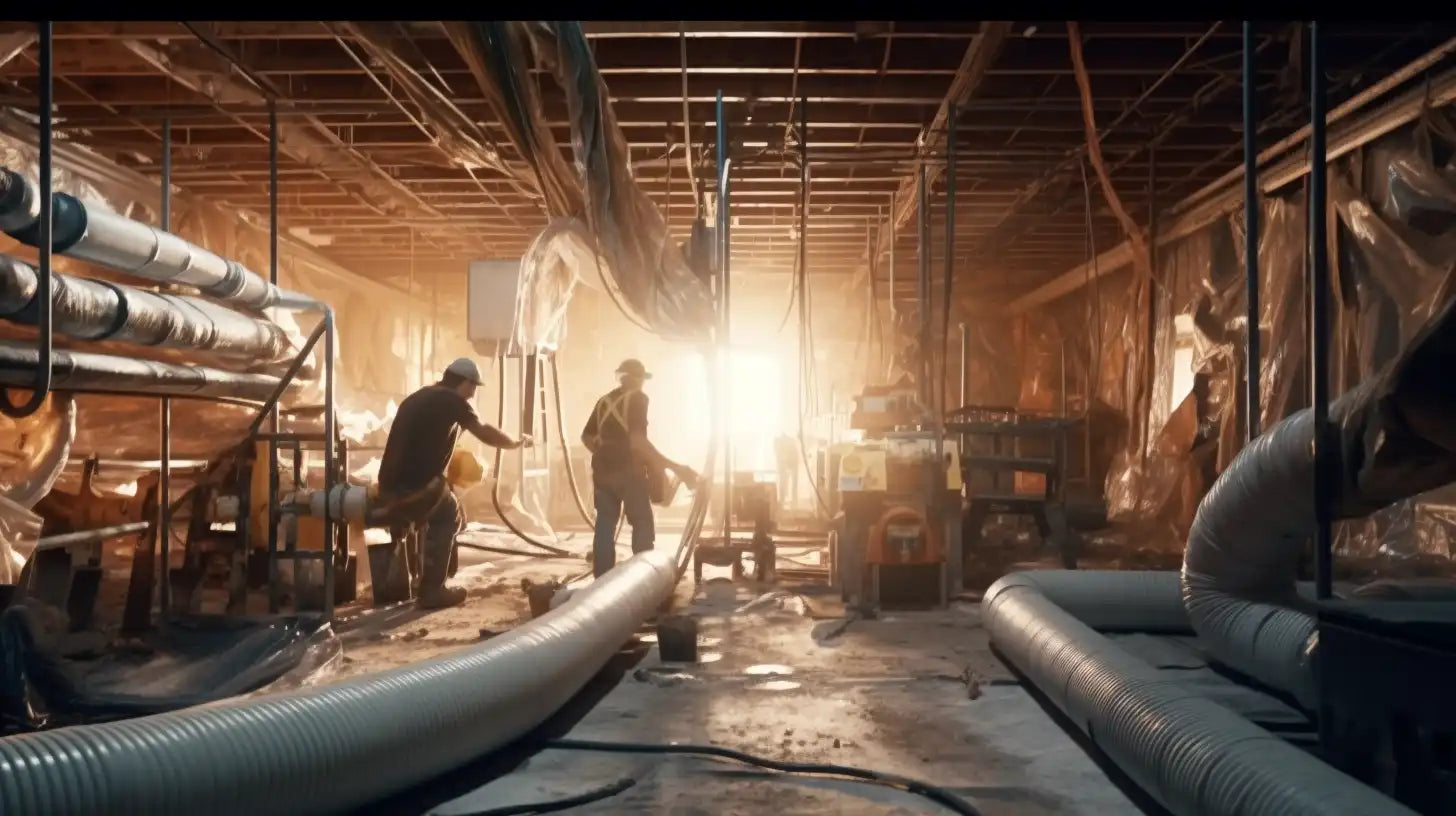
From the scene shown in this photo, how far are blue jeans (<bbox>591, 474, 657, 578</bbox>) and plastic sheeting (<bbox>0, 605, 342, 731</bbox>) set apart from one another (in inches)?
72.2

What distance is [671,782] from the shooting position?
2734 millimetres

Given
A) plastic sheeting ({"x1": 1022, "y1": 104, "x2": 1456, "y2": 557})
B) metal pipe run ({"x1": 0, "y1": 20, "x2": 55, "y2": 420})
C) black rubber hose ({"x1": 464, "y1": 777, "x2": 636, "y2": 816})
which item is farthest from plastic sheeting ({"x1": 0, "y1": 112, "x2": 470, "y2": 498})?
plastic sheeting ({"x1": 1022, "y1": 104, "x2": 1456, "y2": 557})

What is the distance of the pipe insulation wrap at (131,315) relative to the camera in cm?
348

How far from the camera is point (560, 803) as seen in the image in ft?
8.30

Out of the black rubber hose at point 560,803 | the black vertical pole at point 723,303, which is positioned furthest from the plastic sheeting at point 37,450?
the black rubber hose at point 560,803

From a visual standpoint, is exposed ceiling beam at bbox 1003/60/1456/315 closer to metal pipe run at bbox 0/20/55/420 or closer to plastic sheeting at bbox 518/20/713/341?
plastic sheeting at bbox 518/20/713/341

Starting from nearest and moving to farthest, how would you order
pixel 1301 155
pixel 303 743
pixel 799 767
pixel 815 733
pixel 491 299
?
pixel 303 743, pixel 799 767, pixel 815 733, pixel 1301 155, pixel 491 299

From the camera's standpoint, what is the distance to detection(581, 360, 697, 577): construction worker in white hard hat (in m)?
6.08

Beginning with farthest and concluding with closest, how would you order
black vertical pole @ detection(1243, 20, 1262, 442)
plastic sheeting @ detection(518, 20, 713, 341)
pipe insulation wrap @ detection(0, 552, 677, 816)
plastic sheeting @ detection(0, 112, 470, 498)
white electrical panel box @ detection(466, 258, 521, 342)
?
1. white electrical panel box @ detection(466, 258, 521, 342)
2. plastic sheeting @ detection(0, 112, 470, 498)
3. plastic sheeting @ detection(518, 20, 713, 341)
4. black vertical pole @ detection(1243, 20, 1262, 442)
5. pipe insulation wrap @ detection(0, 552, 677, 816)

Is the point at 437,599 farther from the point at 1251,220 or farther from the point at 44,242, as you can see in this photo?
the point at 1251,220

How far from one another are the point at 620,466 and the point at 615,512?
0.97ft

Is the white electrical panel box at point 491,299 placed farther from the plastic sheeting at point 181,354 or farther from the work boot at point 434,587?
the work boot at point 434,587

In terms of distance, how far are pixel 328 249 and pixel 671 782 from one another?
37.0 feet

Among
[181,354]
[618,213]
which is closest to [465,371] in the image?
[181,354]
